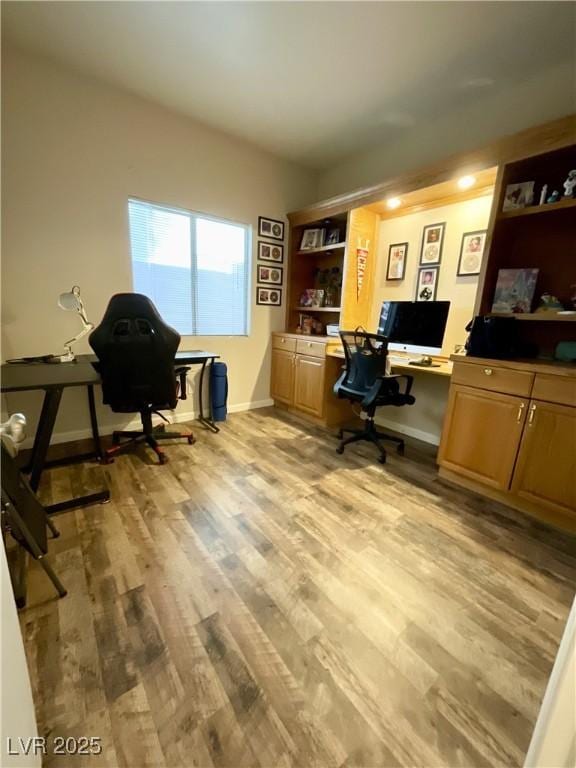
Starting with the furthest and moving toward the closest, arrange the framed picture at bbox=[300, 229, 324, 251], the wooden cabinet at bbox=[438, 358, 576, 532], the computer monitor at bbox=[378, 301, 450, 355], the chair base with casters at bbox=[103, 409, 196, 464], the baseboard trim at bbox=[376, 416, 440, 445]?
1. the framed picture at bbox=[300, 229, 324, 251]
2. the baseboard trim at bbox=[376, 416, 440, 445]
3. the computer monitor at bbox=[378, 301, 450, 355]
4. the chair base with casters at bbox=[103, 409, 196, 464]
5. the wooden cabinet at bbox=[438, 358, 576, 532]

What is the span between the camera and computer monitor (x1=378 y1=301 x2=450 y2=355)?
266 centimetres

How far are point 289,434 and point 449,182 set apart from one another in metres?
2.47

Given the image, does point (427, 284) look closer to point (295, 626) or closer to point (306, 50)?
point (306, 50)

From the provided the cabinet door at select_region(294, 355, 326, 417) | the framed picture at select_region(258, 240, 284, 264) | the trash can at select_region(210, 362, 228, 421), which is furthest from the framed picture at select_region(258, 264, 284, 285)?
the trash can at select_region(210, 362, 228, 421)

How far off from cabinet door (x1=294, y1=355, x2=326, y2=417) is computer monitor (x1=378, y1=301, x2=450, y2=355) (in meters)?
0.73

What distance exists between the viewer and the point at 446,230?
9.02 feet

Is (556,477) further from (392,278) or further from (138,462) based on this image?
(138,462)

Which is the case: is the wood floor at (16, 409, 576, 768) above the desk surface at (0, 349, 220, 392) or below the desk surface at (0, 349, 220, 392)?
below

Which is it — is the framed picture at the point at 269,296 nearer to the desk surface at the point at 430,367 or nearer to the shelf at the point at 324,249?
the shelf at the point at 324,249

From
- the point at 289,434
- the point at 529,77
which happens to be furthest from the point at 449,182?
the point at 289,434

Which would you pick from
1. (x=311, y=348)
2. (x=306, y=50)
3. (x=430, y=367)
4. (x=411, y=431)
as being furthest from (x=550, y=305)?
(x=306, y=50)

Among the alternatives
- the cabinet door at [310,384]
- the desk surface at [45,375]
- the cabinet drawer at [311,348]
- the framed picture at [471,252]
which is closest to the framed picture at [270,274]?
the cabinet drawer at [311,348]

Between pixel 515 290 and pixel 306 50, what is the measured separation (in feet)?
6.89

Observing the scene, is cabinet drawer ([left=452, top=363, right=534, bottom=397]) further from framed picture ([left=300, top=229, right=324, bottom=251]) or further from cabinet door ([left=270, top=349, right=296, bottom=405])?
framed picture ([left=300, top=229, right=324, bottom=251])
